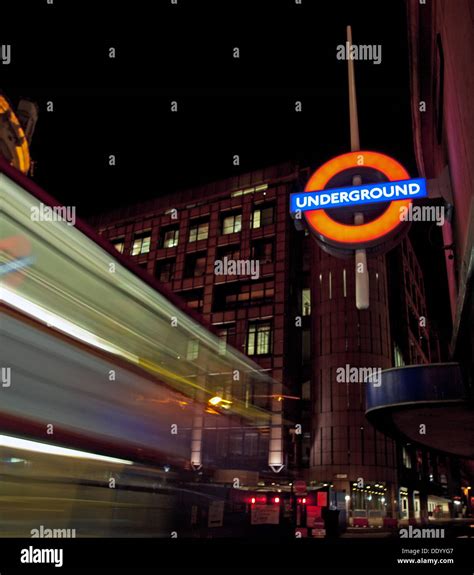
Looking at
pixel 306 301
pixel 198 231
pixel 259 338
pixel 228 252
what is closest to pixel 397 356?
pixel 306 301

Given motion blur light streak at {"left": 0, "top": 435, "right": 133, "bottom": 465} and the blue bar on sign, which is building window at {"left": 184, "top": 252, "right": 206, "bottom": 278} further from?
motion blur light streak at {"left": 0, "top": 435, "right": 133, "bottom": 465}

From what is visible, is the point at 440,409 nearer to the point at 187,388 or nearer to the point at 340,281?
the point at 187,388

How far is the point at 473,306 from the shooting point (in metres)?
5.62

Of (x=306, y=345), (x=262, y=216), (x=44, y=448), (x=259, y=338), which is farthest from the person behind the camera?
(x=262, y=216)

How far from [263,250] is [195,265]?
8.31m

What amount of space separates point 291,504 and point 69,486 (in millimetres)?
12581

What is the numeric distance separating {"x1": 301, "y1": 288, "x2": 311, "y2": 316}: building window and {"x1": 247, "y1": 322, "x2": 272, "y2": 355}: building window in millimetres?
7416

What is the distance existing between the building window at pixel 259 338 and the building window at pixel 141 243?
1853cm

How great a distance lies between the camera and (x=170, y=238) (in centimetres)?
5791

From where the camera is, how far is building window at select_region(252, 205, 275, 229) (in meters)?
52.2

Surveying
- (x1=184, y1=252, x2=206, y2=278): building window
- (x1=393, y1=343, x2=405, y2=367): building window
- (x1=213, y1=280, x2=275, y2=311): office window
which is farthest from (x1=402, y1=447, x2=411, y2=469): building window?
(x1=184, y1=252, x2=206, y2=278): building window

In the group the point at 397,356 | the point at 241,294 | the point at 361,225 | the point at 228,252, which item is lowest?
the point at 361,225

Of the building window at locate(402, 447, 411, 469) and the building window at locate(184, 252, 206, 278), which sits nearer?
the building window at locate(184, 252, 206, 278)

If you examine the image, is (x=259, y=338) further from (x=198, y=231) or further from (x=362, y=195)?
(x=362, y=195)
